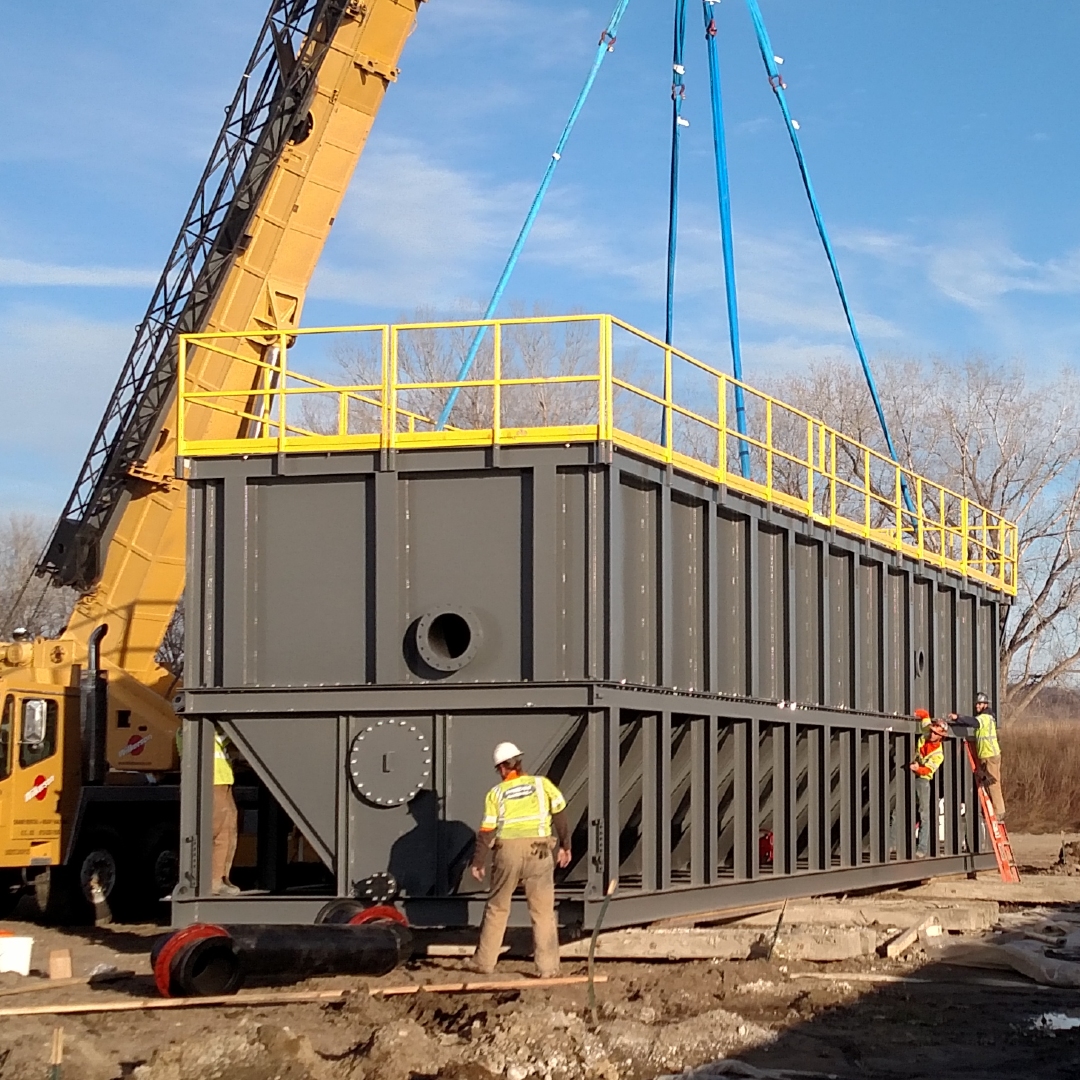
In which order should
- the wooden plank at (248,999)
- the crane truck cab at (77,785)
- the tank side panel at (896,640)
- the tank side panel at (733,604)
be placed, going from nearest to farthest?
the wooden plank at (248,999)
the tank side panel at (733,604)
the crane truck cab at (77,785)
the tank side panel at (896,640)

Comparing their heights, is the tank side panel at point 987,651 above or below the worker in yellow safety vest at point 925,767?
above

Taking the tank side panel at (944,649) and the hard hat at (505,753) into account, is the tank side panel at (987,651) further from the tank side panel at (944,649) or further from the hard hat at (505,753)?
the hard hat at (505,753)

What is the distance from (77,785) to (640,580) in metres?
7.06

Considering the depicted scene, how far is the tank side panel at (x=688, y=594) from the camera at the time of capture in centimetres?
1401

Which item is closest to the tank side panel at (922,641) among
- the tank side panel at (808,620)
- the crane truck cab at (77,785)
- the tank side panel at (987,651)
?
the tank side panel at (987,651)

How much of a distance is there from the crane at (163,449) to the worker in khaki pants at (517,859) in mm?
6476

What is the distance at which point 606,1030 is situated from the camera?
30.4 ft

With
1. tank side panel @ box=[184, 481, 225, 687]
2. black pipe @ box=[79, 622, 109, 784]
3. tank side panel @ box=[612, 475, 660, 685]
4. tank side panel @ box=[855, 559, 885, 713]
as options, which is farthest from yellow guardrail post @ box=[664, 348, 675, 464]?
black pipe @ box=[79, 622, 109, 784]

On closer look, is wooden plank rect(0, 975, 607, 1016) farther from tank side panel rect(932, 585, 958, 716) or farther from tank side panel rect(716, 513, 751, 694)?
tank side panel rect(932, 585, 958, 716)

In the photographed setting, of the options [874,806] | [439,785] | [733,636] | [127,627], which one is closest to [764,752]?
[733,636]

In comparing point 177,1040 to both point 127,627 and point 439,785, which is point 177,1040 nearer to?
point 439,785

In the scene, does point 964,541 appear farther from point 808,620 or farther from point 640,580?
point 640,580

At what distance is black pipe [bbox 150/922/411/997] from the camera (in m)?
10.4

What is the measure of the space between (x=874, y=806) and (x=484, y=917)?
296 inches
